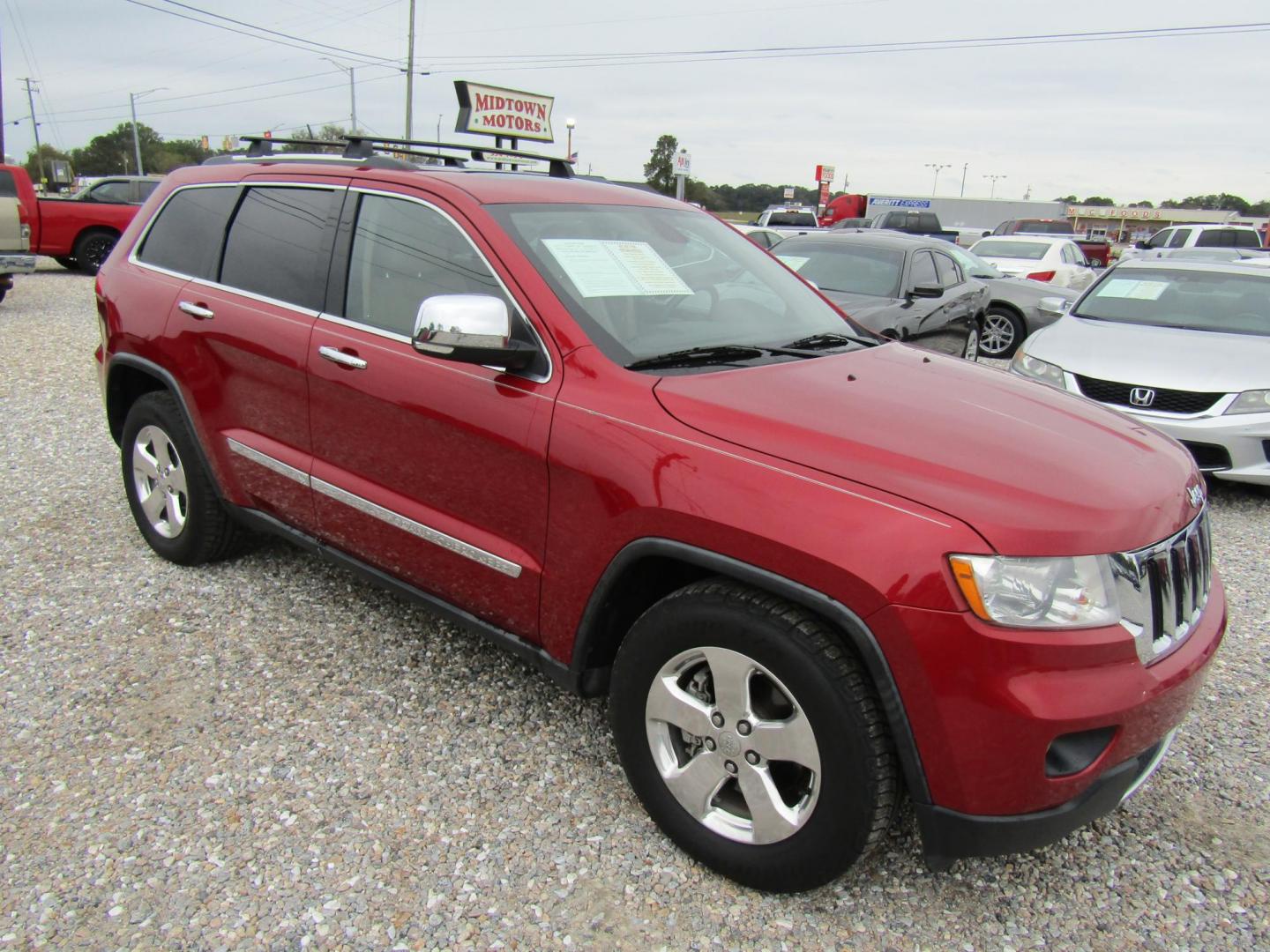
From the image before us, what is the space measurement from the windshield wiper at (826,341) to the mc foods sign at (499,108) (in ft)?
26.2

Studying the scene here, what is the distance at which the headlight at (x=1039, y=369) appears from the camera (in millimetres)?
6031

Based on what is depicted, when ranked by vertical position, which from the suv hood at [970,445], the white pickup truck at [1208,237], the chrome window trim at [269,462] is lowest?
the chrome window trim at [269,462]

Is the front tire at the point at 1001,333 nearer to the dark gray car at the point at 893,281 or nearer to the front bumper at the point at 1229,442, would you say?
the dark gray car at the point at 893,281

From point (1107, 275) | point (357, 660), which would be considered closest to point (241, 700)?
point (357, 660)

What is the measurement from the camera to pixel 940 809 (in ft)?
6.49

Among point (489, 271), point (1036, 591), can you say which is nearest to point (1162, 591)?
point (1036, 591)

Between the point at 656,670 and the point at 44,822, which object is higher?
the point at 656,670

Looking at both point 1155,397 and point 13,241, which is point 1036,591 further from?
point 13,241

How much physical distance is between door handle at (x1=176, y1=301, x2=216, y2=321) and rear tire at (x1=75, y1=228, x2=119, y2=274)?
555 inches

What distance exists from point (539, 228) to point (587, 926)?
198cm

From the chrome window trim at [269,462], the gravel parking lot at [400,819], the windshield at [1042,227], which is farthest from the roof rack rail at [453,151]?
the windshield at [1042,227]

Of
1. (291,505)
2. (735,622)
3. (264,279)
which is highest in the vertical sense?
(264,279)

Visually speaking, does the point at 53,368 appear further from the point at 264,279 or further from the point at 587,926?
the point at 587,926

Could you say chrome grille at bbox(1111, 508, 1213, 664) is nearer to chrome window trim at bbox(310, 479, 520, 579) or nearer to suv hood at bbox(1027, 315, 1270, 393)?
chrome window trim at bbox(310, 479, 520, 579)
